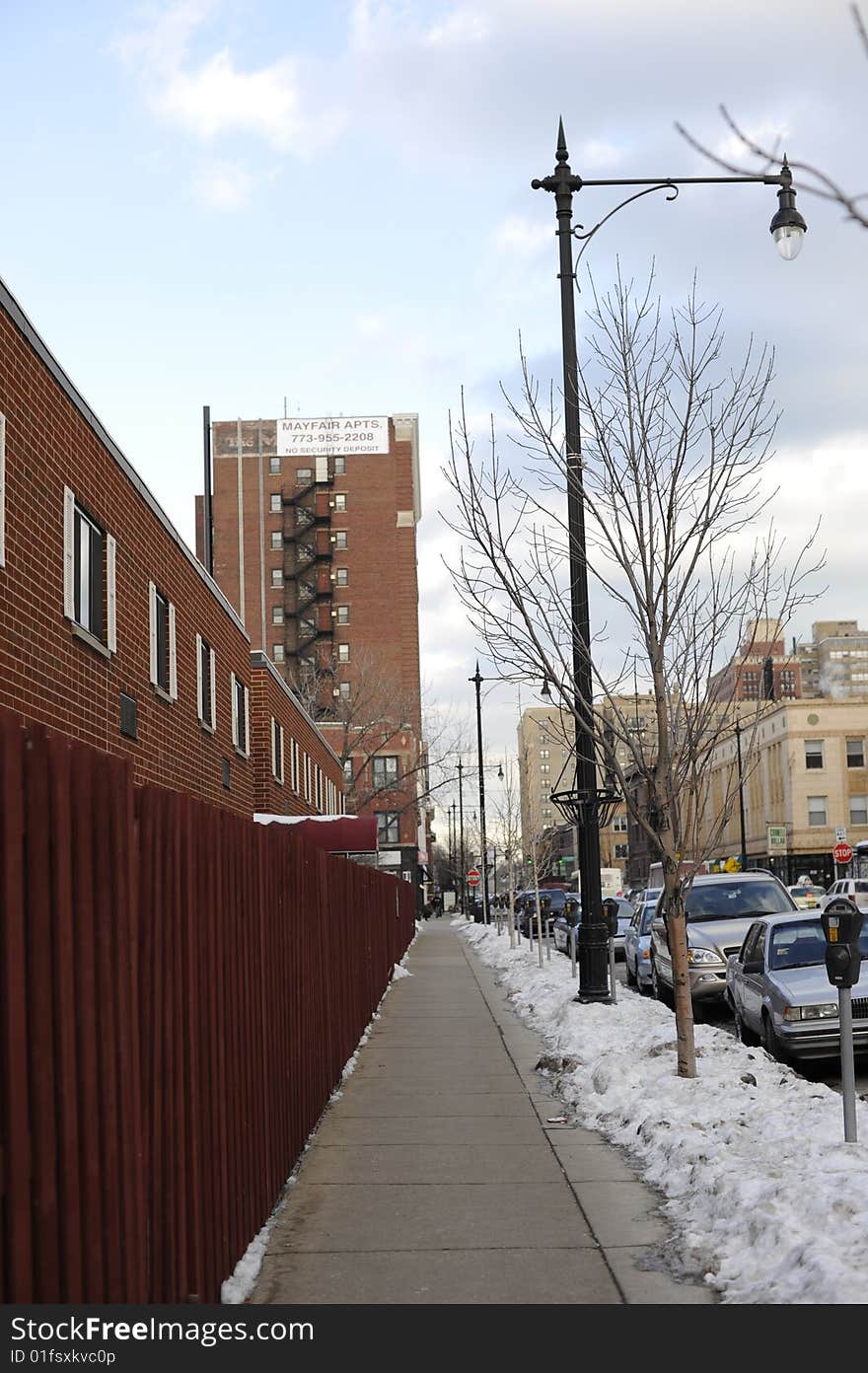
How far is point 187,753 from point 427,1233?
39.6ft

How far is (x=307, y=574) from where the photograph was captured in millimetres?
86938

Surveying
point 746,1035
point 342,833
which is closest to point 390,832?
point 342,833

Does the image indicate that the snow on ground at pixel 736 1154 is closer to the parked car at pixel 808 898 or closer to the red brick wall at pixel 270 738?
the red brick wall at pixel 270 738

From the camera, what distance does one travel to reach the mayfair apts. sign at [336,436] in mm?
87438

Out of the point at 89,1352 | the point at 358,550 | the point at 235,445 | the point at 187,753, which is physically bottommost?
the point at 89,1352

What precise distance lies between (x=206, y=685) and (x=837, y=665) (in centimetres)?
17783

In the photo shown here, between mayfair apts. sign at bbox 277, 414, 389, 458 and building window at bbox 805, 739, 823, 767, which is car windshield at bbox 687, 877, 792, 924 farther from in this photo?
mayfair apts. sign at bbox 277, 414, 389, 458

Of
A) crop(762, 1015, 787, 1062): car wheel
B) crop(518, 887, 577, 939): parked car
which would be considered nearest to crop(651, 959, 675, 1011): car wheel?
crop(762, 1015, 787, 1062): car wheel

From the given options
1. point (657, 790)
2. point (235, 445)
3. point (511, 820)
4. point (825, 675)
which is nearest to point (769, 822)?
point (511, 820)

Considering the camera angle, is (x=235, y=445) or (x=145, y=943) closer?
(x=145, y=943)

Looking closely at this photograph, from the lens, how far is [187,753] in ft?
61.0

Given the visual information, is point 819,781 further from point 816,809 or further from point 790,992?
point 790,992

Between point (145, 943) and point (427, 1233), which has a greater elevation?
point (145, 943)

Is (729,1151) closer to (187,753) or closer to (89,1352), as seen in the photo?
(89,1352)
